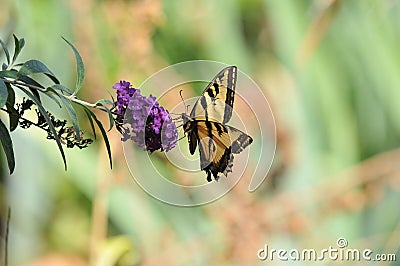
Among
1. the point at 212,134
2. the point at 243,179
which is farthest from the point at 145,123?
the point at 243,179

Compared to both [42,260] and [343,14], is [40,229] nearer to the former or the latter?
[42,260]

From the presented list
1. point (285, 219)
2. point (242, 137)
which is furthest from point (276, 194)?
point (242, 137)

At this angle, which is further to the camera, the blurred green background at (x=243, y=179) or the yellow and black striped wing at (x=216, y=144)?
the blurred green background at (x=243, y=179)

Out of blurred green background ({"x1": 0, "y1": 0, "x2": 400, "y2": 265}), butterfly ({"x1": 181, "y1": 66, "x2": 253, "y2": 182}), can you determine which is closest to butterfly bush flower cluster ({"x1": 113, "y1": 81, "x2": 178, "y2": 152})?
butterfly ({"x1": 181, "y1": 66, "x2": 253, "y2": 182})

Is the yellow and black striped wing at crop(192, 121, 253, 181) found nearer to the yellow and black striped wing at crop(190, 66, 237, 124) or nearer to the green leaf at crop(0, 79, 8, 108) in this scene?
the yellow and black striped wing at crop(190, 66, 237, 124)

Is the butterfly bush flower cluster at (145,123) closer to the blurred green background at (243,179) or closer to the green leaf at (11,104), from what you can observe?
the green leaf at (11,104)

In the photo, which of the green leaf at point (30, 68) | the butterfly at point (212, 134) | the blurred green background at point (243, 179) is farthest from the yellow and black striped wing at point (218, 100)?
the blurred green background at point (243, 179)
